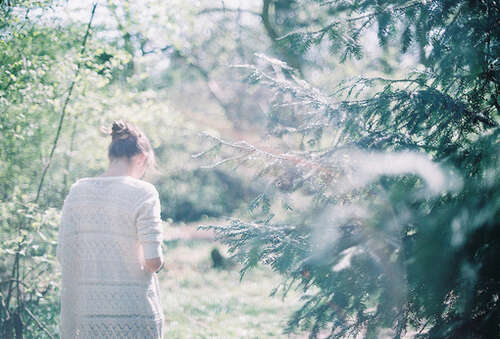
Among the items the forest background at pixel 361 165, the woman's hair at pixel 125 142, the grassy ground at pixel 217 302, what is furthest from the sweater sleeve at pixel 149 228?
the grassy ground at pixel 217 302

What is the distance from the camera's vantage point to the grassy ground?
19.5 feet

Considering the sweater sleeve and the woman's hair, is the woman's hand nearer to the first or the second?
the sweater sleeve

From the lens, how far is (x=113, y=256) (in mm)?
2227

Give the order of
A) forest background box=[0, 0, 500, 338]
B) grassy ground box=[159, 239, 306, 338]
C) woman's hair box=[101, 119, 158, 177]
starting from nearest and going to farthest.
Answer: woman's hair box=[101, 119, 158, 177]
forest background box=[0, 0, 500, 338]
grassy ground box=[159, 239, 306, 338]

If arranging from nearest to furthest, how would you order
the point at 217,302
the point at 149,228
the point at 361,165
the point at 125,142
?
the point at 149,228
the point at 125,142
the point at 361,165
the point at 217,302

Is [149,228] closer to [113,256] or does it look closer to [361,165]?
[113,256]

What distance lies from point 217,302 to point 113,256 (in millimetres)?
5861

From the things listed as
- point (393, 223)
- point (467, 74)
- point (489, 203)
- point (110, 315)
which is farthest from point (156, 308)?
point (467, 74)

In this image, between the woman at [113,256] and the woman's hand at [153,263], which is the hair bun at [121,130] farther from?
the woman's hand at [153,263]

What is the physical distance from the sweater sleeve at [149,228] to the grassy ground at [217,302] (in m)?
3.73

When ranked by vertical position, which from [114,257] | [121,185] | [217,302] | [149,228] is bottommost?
[217,302]

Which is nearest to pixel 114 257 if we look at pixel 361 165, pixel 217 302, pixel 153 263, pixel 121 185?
pixel 153 263

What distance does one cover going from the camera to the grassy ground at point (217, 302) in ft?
19.5

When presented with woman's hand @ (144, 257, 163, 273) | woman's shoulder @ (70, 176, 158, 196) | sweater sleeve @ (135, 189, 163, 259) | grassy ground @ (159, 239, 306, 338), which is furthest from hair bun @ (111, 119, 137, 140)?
grassy ground @ (159, 239, 306, 338)
